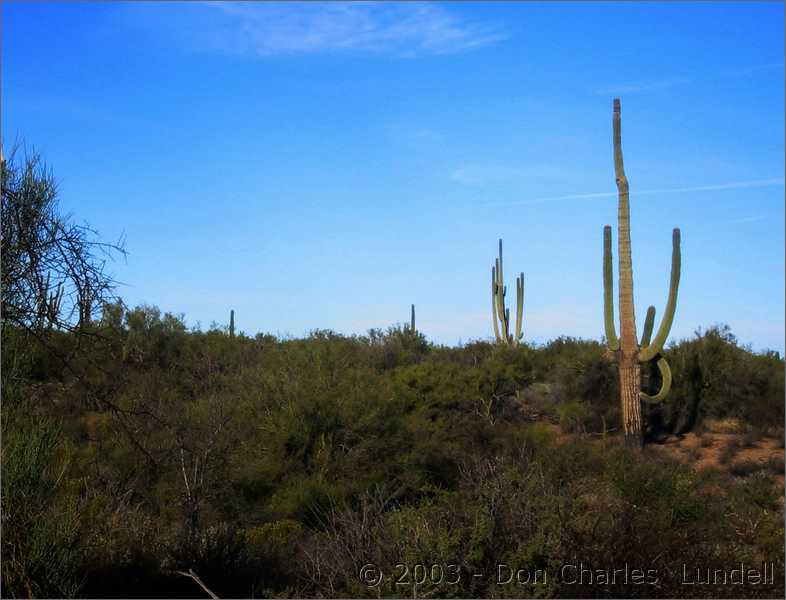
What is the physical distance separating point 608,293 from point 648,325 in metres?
1.17

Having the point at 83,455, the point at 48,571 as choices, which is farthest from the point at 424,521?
the point at 83,455

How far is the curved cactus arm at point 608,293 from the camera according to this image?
64.2 feet

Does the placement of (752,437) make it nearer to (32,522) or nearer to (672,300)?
(672,300)

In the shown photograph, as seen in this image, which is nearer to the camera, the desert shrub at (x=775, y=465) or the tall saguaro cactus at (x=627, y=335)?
the desert shrub at (x=775, y=465)

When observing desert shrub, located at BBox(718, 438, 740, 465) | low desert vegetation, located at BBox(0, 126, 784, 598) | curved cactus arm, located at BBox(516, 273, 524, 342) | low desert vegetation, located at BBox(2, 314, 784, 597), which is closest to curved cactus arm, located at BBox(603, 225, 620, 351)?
low desert vegetation, located at BBox(0, 126, 784, 598)

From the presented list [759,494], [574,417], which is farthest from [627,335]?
[759,494]

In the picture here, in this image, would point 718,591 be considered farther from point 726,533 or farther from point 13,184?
point 13,184

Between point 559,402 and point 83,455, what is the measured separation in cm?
A: 1416

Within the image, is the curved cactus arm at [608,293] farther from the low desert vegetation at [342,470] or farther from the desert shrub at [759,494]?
the desert shrub at [759,494]

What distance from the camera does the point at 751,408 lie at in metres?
22.1

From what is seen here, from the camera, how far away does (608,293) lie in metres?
19.7

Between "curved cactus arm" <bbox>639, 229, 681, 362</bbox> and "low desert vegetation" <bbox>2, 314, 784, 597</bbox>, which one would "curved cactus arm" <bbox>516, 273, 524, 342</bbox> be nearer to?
"low desert vegetation" <bbox>2, 314, 784, 597</bbox>

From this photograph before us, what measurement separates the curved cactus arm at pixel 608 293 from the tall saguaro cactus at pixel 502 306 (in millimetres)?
11407

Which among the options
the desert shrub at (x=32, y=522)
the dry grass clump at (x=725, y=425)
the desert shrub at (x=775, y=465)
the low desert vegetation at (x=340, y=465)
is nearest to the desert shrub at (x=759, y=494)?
the low desert vegetation at (x=340, y=465)
